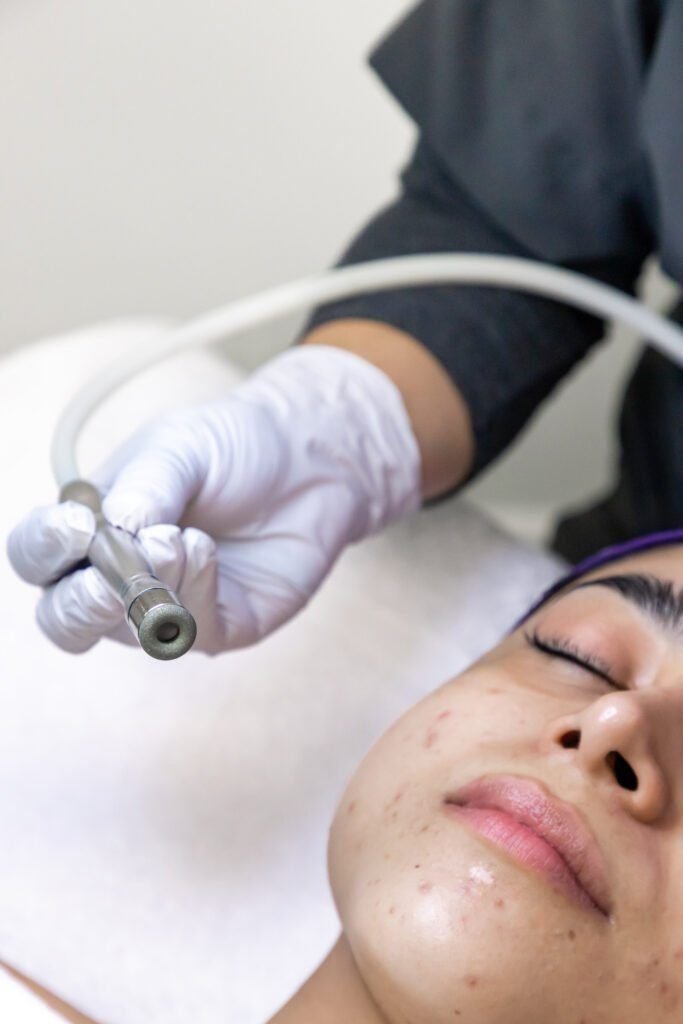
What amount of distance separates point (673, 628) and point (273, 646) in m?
0.37

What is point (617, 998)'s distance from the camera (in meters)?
A: 0.66

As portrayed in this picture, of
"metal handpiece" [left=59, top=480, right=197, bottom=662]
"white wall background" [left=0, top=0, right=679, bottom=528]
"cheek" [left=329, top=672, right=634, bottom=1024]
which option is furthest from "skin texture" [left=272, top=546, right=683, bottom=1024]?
"white wall background" [left=0, top=0, right=679, bottom=528]

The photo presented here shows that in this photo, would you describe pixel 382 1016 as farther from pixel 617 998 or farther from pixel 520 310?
pixel 520 310

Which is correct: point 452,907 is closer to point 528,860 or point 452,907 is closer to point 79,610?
point 528,860

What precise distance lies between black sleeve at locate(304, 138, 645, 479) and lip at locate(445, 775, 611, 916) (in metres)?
0.43

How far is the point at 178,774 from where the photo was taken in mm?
905

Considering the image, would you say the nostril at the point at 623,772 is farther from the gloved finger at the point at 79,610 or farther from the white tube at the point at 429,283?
the white tube at the point at 429,283

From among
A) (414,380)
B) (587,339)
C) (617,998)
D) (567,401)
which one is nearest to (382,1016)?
(617,998)

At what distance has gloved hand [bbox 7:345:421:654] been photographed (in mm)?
700

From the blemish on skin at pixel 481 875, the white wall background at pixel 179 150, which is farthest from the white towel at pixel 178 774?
the white wall background at pixel 179 150

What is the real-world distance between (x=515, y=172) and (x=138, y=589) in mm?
614

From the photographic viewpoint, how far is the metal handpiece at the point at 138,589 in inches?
21.6

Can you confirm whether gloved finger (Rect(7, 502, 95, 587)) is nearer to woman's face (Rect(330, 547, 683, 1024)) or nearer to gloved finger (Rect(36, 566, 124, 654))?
gloved finger (Rect(36, 566, 124, 654))

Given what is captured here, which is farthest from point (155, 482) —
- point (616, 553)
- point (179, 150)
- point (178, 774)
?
point (179, 150)
